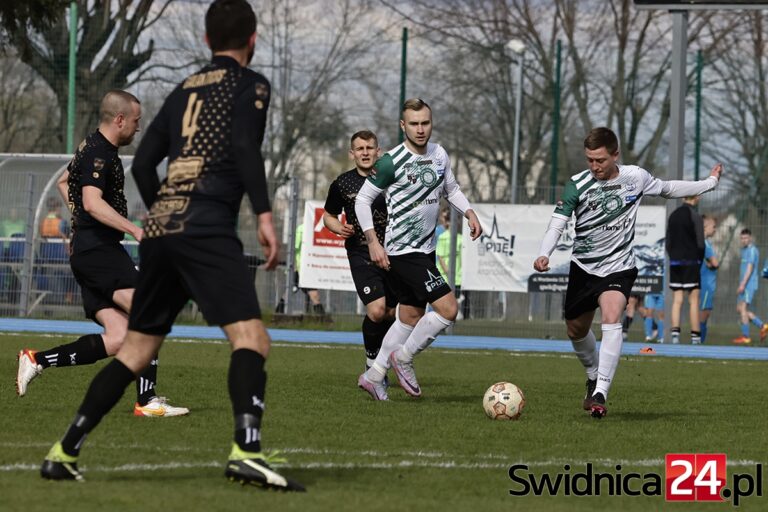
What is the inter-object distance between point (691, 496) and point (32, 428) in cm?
378

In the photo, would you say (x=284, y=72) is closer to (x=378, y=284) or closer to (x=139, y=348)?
(x=378, y=284)

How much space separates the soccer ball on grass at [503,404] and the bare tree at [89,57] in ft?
59.3

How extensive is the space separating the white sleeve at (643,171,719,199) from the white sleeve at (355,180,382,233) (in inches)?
77.3

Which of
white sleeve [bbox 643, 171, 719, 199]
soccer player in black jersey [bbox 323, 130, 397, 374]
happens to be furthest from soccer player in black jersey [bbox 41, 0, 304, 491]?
soccer player in black jersey [bbox 323, 130, 397, 374]

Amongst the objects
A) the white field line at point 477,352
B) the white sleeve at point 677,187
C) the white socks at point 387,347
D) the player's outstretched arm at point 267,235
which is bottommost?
the white field line at point 477,352

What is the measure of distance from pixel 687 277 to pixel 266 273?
6761mm

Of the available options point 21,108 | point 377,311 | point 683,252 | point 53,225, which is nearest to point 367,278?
point 377,311

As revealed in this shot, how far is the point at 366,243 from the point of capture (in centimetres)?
1130

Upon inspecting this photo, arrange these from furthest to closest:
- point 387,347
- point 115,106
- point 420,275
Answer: point 387,347
point 420,275
point 115,106

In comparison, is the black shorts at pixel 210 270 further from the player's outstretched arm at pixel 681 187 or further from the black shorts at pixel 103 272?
the player's outstretched arm at pixel 681 187

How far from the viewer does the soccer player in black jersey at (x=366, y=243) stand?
1124 centimetres

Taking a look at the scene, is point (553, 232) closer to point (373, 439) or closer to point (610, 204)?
point (610, 204)

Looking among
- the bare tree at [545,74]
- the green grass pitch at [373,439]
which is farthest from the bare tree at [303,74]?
the green grass pitch at [373,439]

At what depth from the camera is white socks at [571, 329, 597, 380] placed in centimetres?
985
